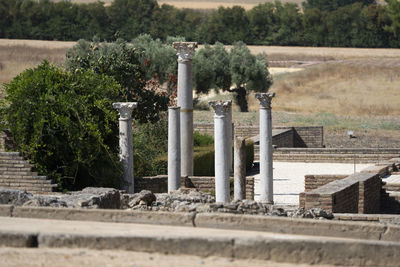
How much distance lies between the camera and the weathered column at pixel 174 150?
58.9 ft

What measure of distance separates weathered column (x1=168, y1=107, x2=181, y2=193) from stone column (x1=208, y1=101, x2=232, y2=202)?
49.9 inches

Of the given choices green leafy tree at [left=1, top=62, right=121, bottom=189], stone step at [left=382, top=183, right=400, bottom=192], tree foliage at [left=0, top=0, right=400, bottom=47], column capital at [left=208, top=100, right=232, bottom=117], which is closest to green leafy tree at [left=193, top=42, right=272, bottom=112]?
stone step at [left=382, top=183, right=400, bottom=192]

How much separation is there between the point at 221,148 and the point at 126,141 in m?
2.10

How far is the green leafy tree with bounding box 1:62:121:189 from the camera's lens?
57.5 ft

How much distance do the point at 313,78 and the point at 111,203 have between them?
4751 centimetres

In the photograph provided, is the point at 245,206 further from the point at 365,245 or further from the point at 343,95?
the point at 343,95

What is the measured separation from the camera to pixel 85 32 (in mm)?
76625

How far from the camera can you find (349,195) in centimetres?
1736

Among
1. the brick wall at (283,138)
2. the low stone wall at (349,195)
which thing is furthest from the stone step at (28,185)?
the brick wall at (283,138)

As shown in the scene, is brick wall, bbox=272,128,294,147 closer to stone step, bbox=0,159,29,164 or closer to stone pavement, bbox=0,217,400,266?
stone step, bbox=0,159,29,164

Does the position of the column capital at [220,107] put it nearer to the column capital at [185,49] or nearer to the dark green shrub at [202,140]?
the column capital at [185,49]

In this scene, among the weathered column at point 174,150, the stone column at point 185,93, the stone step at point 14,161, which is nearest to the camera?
the stone step at point 14,161

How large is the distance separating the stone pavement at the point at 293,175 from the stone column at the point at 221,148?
A: 7.14 feet

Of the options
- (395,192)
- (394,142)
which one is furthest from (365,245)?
(394,142)
